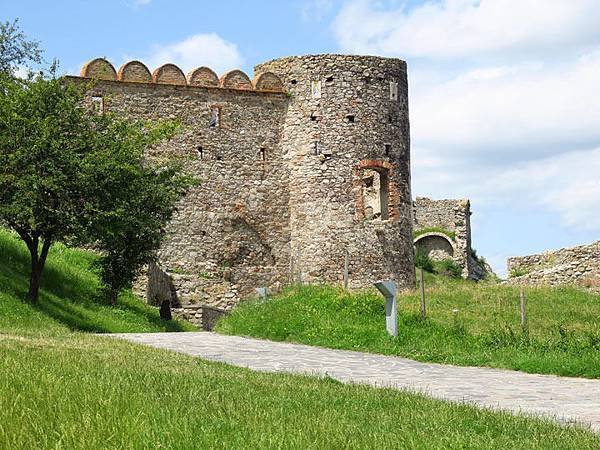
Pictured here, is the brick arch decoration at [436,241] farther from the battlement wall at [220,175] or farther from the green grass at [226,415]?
the green grass at [226,415]

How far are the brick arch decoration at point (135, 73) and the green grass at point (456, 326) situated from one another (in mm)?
11527

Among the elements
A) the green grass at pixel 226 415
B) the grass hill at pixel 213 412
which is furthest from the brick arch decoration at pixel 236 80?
the green grass at pixel 226 415

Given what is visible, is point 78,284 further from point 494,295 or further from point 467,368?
point 467,368

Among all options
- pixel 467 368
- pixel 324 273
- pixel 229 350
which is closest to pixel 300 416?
pixel 467 368

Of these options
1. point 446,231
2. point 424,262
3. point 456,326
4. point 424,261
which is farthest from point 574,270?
point 446,231

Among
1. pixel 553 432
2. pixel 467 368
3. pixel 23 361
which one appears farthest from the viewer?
pixel 467 368

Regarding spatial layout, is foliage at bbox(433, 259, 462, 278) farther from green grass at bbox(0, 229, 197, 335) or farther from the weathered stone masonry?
green grass at bbox(0, 229, 197, 335)

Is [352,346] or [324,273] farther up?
[324,273]

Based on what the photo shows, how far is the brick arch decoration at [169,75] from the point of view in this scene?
96.4 ft

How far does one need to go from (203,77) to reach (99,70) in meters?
3.35

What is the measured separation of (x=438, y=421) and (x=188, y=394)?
205 centimetres

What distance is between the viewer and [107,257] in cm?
2422

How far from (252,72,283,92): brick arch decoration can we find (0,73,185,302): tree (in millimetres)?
8439

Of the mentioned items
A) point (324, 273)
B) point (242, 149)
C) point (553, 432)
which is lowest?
point (553, 432)
